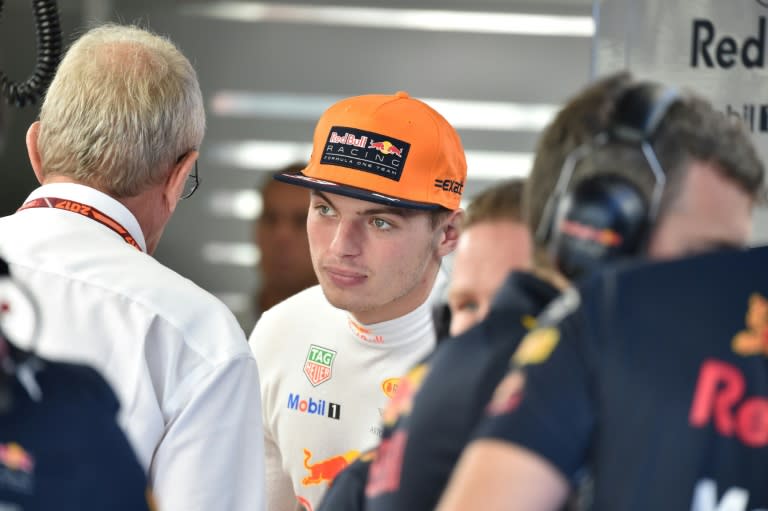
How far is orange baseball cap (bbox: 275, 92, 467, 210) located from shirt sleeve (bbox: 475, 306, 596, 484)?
4.11 feet

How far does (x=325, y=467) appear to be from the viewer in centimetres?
238

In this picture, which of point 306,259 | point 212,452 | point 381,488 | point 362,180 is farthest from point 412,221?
point 306,259

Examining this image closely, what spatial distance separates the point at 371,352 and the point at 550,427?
1348mm

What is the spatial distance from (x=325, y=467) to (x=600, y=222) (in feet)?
4.23

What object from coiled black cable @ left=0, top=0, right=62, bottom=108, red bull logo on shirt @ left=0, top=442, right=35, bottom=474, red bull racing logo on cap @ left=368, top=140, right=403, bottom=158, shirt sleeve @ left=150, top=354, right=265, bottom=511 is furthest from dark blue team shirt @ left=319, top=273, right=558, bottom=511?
coiled black cable @ left=0, top=0, right=62, bottom=108

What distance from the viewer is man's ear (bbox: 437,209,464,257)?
253cm

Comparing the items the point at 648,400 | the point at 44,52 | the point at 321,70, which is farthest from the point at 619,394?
the point at 321,70

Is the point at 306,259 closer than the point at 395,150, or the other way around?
the point at 395,150

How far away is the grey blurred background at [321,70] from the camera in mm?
5379

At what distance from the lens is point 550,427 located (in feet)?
3.71

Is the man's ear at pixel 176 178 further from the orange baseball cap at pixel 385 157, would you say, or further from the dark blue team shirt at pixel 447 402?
the dark blue team shirt at pixel 447 402

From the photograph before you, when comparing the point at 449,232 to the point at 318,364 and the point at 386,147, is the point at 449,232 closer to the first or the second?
the point at 386,147

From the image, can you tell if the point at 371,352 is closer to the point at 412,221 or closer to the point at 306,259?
the point at 412,221

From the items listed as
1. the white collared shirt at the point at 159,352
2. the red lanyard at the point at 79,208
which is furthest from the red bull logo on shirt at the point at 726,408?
the red lanyard at the point at 79,208
